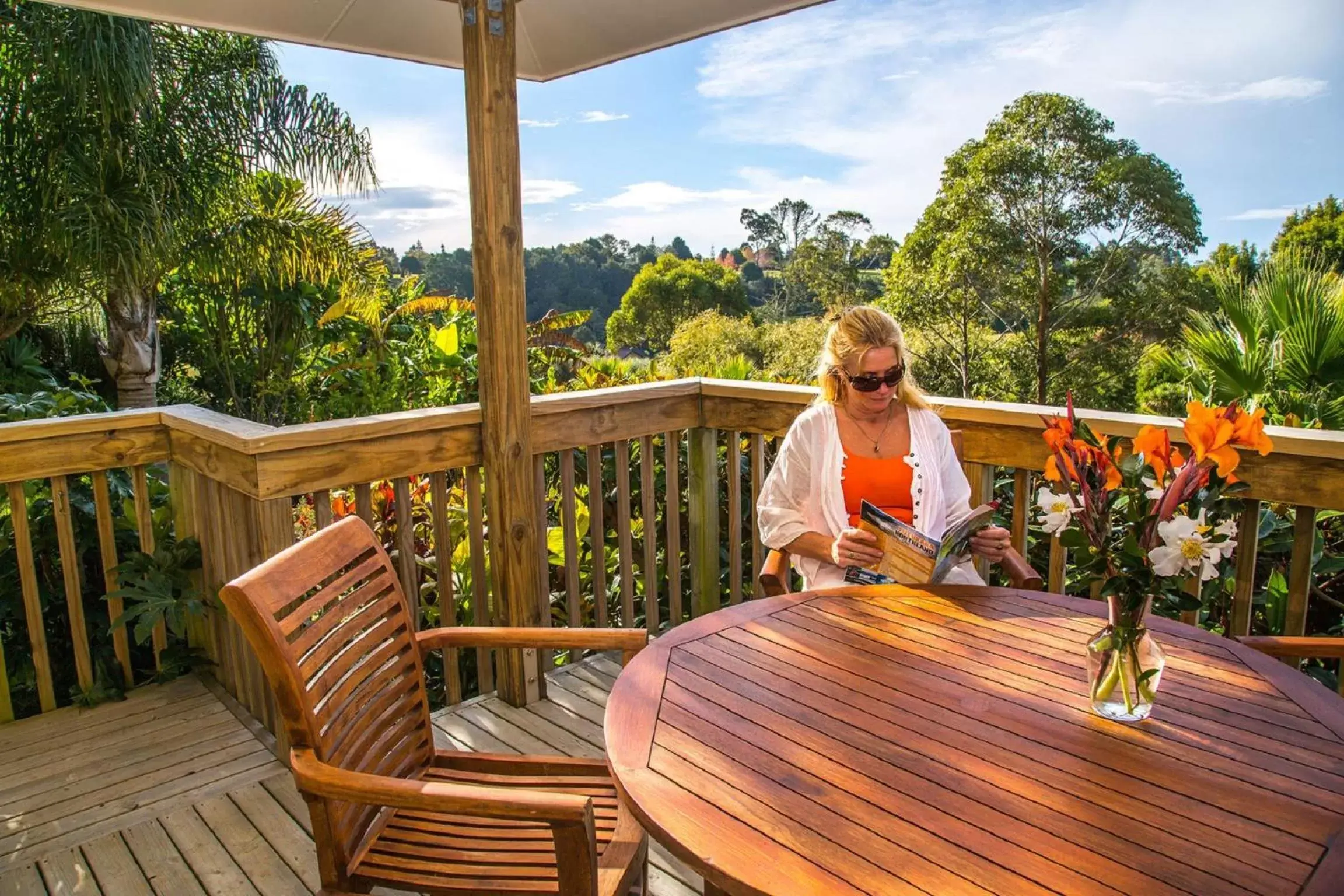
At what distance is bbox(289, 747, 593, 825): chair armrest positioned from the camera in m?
1.22

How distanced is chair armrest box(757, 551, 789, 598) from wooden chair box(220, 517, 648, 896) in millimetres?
532

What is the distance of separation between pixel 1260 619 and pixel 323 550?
3017mm

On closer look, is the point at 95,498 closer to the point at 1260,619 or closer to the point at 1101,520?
the point at 1101,520

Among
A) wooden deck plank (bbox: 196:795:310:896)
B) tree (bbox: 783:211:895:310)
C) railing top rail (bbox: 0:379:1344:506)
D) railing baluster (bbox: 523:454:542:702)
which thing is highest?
tree (bbox: 783:211:895:310)

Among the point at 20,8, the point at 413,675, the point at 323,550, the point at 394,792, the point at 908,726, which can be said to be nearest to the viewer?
the point at 394,792

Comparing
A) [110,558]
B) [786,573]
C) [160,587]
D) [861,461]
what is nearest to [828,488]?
[861,461]

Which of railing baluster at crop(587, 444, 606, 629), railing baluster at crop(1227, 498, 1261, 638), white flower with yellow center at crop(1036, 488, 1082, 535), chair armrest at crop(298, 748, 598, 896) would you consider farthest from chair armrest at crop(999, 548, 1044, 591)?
railing baluster at crop(587, 444, 606, 629)

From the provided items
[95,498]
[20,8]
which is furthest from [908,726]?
[20,8]

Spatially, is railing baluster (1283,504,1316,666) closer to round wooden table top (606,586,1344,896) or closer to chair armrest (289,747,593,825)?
round wooden table top (606,586,1344,896)

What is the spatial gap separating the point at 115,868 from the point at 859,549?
1.86 meters

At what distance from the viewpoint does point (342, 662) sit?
1542mm

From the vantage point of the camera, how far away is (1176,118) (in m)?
38.7

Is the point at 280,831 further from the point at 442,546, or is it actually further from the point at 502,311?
the point at 502,311

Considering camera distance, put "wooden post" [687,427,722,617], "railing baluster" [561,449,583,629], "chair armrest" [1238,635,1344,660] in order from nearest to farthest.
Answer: "chair armrest" [1238,635,1344,660] < "railing baluster" [561,449,583,629] < "wooden post" [687,427,722,617]
